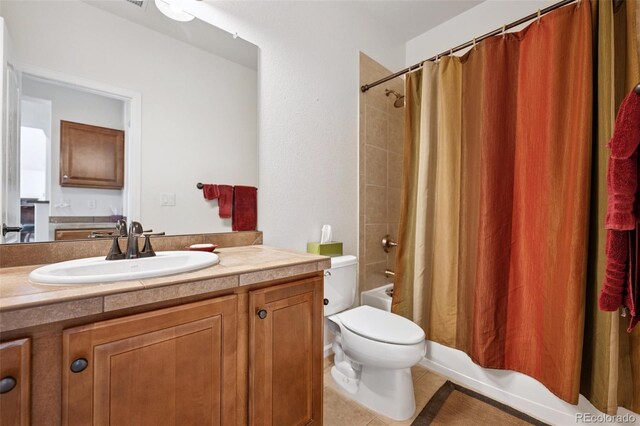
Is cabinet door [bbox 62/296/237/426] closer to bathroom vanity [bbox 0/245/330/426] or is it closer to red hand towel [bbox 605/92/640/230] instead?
bathroom vanity [bbox 0/245/330/426]

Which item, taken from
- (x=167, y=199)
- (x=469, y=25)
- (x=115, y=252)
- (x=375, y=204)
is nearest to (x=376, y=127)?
(x=375, y=204)

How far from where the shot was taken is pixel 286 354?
0.97 metres

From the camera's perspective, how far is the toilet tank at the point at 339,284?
160 cm

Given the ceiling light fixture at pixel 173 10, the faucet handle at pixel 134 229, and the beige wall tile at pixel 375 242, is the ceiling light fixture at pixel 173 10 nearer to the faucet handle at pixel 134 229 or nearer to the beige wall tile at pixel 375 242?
the faucet handle at pixel 134 229

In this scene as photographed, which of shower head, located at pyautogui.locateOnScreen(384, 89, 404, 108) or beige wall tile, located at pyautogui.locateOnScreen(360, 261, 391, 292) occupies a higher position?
shower head, located at pyautogui.locateOnScreen(384, 89, 404, 108)

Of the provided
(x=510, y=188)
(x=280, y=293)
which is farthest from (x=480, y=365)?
(x=280, y=293)

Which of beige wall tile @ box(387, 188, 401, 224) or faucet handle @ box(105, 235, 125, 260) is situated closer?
faucet handle @ box(105, 235, 125, 260)

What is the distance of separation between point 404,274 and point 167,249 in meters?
1.49

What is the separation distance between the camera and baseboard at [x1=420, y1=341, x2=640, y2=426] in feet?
4.07

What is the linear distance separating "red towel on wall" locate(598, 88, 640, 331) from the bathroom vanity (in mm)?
964

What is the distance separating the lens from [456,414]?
→ 1.38 meters

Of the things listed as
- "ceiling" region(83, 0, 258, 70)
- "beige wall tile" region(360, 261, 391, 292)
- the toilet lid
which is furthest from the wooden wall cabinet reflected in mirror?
"beige wall tile" region(360, 261, 391, 292)

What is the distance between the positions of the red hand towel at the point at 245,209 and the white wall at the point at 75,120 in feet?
1.62

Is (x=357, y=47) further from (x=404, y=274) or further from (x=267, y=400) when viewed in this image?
(x=267, y=400)
